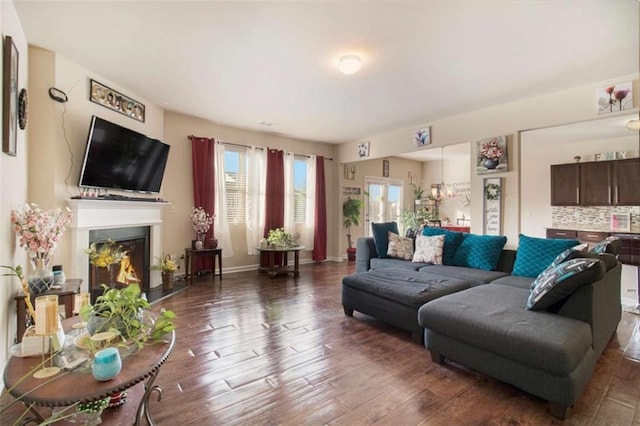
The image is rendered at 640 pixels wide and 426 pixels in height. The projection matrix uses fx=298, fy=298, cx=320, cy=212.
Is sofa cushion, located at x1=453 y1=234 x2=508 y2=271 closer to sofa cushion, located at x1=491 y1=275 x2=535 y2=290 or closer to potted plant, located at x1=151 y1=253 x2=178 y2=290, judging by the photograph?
sofa cushion, located at x1=491 y1=275 x2=535 y2=290

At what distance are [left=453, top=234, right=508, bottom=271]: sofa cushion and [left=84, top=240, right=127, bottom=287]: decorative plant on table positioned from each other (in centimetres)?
423

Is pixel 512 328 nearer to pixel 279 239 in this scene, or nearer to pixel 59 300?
pixel 59 300

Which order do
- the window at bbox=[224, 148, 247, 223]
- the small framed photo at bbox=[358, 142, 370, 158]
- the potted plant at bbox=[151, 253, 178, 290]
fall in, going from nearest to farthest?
the potted plant at bbox=[151, 253, 178, 290], the window at bbox=[224, 148, 247, 223], the small framed photo at bbox=[358, 142, 370, 158]

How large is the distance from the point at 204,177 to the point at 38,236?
2.92 meters

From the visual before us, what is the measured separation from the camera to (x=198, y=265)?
504 cm

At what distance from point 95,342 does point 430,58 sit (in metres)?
3.35

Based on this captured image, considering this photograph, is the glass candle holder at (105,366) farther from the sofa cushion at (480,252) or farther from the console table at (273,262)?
the console table at (273,262)

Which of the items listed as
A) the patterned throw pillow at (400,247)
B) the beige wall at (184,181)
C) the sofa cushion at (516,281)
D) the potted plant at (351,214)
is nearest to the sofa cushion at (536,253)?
the sofa cushion at (516,281)

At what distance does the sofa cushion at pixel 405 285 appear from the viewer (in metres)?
2.76

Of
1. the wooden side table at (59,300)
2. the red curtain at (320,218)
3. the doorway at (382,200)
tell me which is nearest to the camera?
the wooden side table at (59,300)

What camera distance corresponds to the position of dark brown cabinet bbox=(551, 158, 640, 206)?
5082mm

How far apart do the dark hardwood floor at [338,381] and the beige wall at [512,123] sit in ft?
5.97

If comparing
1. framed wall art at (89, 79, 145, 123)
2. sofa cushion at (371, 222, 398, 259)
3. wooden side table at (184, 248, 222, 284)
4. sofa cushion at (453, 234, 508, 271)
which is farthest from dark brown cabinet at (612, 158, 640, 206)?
framed wall art at (89, 79, 145, 123)

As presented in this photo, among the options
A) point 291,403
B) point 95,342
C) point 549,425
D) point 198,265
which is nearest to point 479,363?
point 549,425
